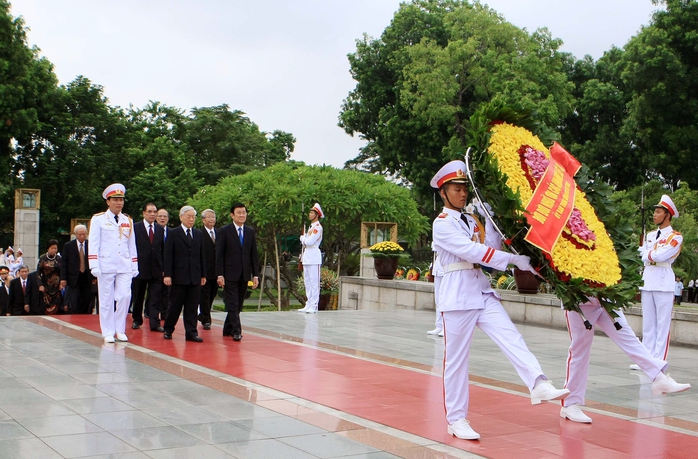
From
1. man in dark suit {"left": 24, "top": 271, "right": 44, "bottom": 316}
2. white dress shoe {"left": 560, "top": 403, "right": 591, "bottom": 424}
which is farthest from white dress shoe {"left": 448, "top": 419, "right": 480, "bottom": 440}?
man in dark suit {"left": 24, "top": 271, "right": 44, "bottom": 316}

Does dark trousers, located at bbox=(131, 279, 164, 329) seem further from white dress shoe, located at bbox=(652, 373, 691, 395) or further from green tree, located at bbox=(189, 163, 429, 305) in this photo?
green tree, located at bbox=(189, 163, 429, 305)

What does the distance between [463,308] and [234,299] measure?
5.48m

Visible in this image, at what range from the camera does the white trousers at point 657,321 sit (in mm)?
8844

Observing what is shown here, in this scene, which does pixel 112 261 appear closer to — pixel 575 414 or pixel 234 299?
pixel 234 299

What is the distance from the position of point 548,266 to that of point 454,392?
42.4 inches

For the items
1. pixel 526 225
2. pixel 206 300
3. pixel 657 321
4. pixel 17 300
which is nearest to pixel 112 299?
pixel 206 300

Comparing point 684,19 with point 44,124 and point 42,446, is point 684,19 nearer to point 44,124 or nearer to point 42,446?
point 44,124

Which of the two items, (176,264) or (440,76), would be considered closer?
(176,264)

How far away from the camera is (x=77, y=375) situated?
24.3 feet

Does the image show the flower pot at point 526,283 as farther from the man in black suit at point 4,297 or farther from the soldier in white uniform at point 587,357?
the man in black suit at point 4,297

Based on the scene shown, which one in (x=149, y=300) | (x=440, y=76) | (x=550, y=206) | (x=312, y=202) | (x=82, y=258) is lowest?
(x=149, y=300)

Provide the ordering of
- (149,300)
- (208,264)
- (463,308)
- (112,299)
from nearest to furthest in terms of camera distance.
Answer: (463,308) < (112,299) < (208,264) < (149,300)

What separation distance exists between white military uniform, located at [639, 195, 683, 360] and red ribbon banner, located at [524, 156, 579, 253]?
138 inches

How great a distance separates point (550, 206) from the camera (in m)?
5.44
